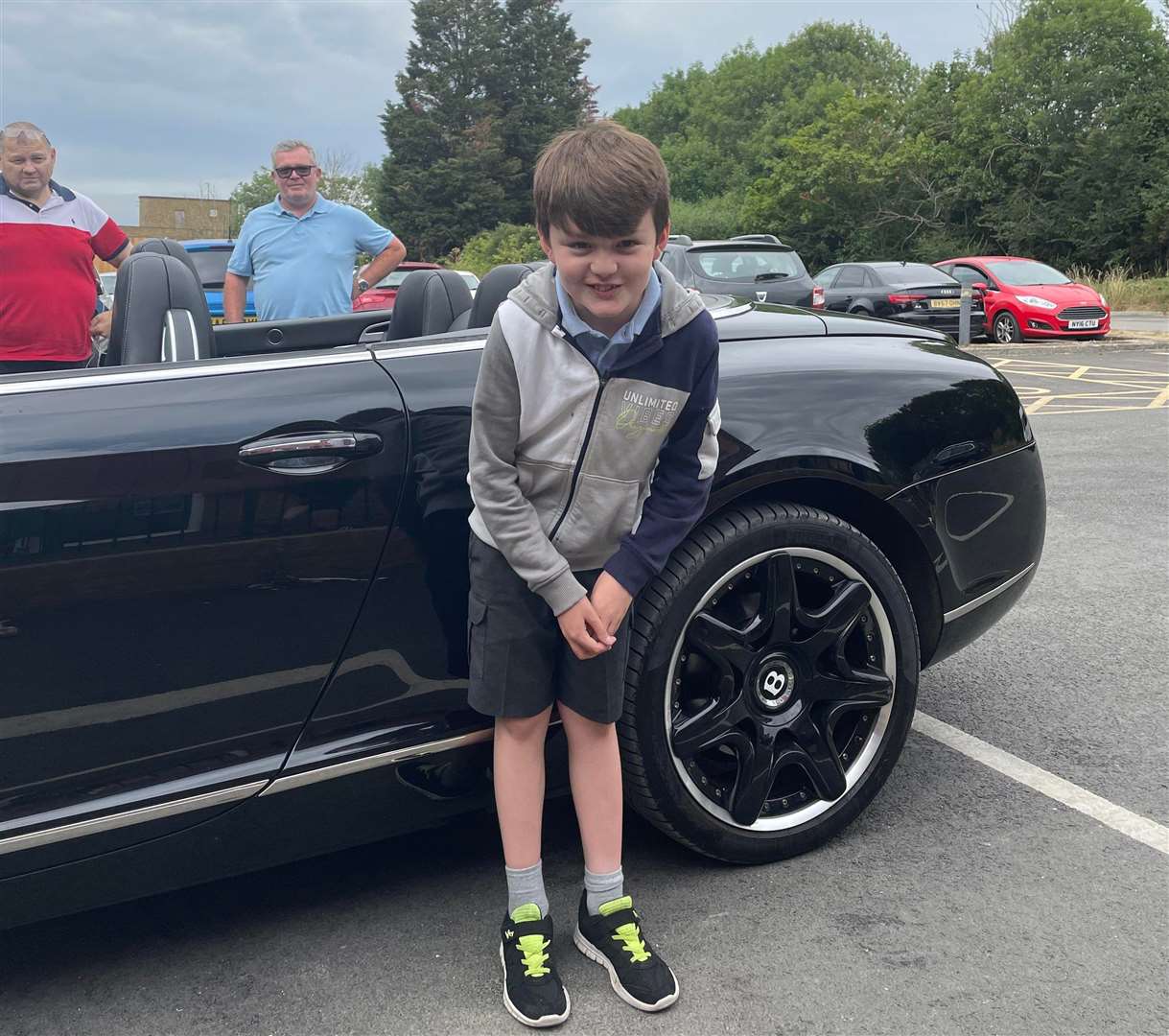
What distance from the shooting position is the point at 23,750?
69.9 inches

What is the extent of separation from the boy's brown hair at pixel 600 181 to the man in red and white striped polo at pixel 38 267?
2655 millimetres

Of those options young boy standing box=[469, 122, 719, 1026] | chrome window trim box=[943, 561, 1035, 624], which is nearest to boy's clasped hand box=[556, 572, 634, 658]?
young boy standing box=[469, 122, 719, 1026]

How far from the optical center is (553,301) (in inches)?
74.9

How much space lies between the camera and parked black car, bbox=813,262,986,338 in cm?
1659

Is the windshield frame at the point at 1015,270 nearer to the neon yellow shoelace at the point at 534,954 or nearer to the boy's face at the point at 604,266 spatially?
the boy's face at the point at 604,266

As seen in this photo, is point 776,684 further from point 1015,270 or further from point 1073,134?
point 1073,134

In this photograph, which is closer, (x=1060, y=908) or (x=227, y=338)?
(x=1060, y=908)

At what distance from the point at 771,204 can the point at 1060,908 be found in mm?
37396

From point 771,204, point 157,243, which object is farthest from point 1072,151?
point 157,243

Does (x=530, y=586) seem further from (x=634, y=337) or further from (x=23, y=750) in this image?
(x=23, y=750)

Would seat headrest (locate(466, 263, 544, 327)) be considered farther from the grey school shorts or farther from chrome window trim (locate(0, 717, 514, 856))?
chrome window trim (locate(0, 717, 514, 856))

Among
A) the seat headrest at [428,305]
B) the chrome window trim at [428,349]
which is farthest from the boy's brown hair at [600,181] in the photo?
the seat headrest at [428,305]

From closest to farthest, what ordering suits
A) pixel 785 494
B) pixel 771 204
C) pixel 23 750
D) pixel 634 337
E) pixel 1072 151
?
pixel 23 750 → pixel 634 337 → pixel 785 494 → pixel 1072 151 → pixel 771 204

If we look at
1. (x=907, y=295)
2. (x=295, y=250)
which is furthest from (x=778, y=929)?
(x=907, y=295)
